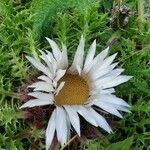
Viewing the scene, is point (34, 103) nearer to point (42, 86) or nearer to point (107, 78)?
point (42, 86)

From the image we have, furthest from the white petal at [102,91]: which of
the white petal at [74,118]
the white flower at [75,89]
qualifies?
the white petal at [74,118]

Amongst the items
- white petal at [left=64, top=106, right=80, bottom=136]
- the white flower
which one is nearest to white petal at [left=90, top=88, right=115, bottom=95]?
the white flower

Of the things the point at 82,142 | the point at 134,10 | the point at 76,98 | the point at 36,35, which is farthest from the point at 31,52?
the point at 134,10

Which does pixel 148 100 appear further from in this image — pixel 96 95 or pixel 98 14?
pixel 98 14

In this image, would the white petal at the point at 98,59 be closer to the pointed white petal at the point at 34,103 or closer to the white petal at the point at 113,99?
the white petal at the point at 113,99

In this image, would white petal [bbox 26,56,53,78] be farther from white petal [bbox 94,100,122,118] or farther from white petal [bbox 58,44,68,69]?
white petal [bbox 94,100,122,118]

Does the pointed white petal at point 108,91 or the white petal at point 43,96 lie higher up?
the white petal at point 43,96
